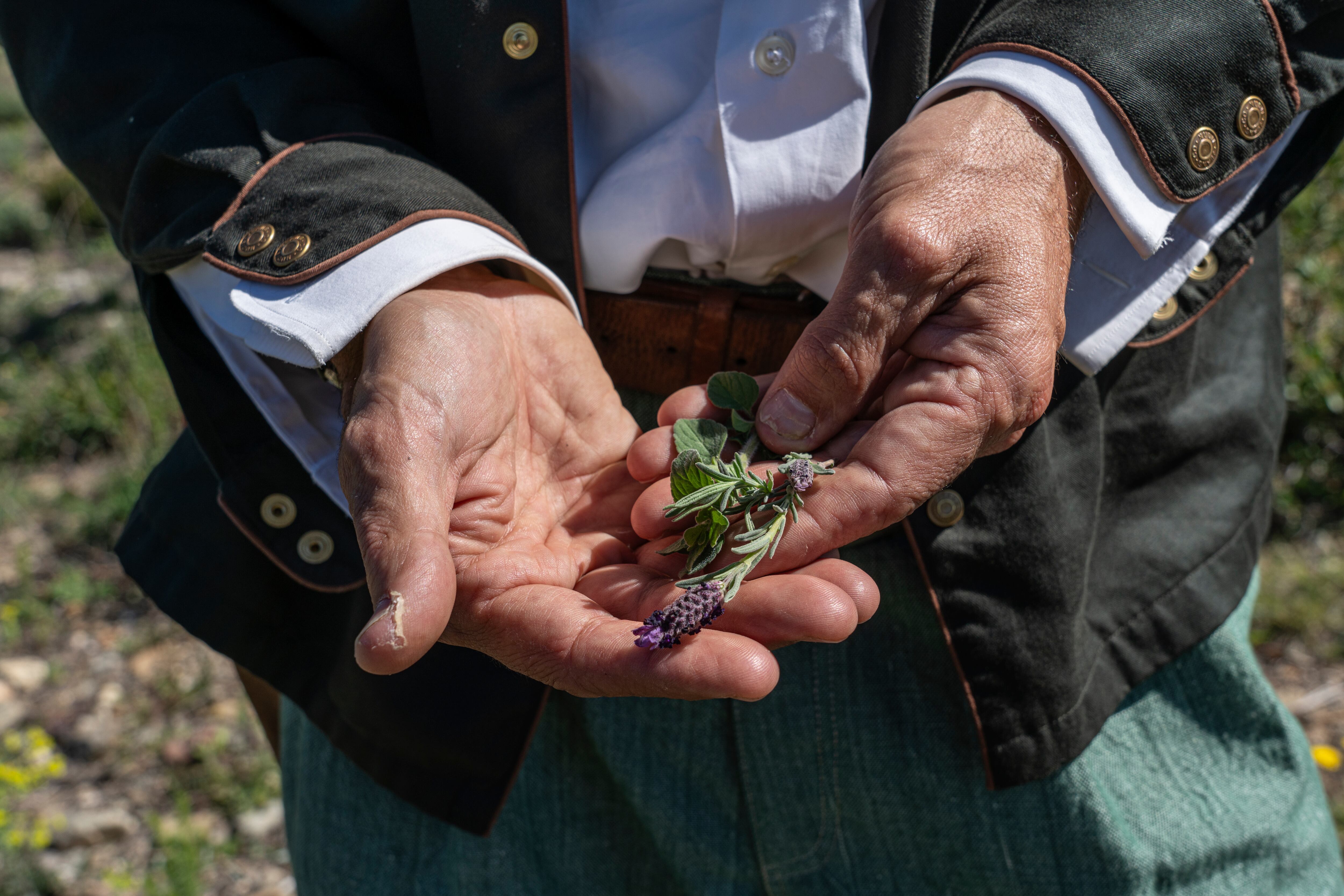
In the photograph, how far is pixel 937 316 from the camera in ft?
4.18

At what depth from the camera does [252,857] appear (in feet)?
9.56

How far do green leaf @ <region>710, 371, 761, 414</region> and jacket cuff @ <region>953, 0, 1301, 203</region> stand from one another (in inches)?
21.7

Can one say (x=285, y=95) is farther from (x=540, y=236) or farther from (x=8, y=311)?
(x=8, y=311)

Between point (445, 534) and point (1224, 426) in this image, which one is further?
point (1224, 426)

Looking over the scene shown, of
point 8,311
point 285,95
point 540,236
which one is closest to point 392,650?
point 540,236

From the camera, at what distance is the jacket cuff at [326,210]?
1429 millimetres

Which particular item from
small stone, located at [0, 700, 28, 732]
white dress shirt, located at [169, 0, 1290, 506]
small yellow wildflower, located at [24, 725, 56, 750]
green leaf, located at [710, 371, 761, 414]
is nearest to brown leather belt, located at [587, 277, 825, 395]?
white dress shirt, located at [169, 0, 1290, 506]

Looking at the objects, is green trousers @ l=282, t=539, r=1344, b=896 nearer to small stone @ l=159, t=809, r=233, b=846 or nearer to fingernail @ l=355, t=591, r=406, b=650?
fingernail @ l=355, t=591, r=406, b=650

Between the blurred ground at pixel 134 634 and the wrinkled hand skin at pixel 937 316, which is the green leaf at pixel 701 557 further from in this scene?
the blurred ground at pixel 134 634

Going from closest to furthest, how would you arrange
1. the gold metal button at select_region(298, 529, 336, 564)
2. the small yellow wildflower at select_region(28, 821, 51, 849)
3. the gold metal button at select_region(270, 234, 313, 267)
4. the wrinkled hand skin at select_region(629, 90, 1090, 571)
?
1. the wrinkled hand skin at select_region(629, 90, 1090, 571)
2. the gold metal button at select_region(270, 234, 313, 267)
3. the gold metal button at select_region(298, 529, 336, 564)
4. the small yellow wildflower at select_region(28, 821, 51, 849)

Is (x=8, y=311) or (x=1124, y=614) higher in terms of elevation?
(x=1124, y=614)

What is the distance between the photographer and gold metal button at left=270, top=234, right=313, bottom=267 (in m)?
1.43

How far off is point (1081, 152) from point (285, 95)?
3.94 feet

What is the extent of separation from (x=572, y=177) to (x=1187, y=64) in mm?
900
